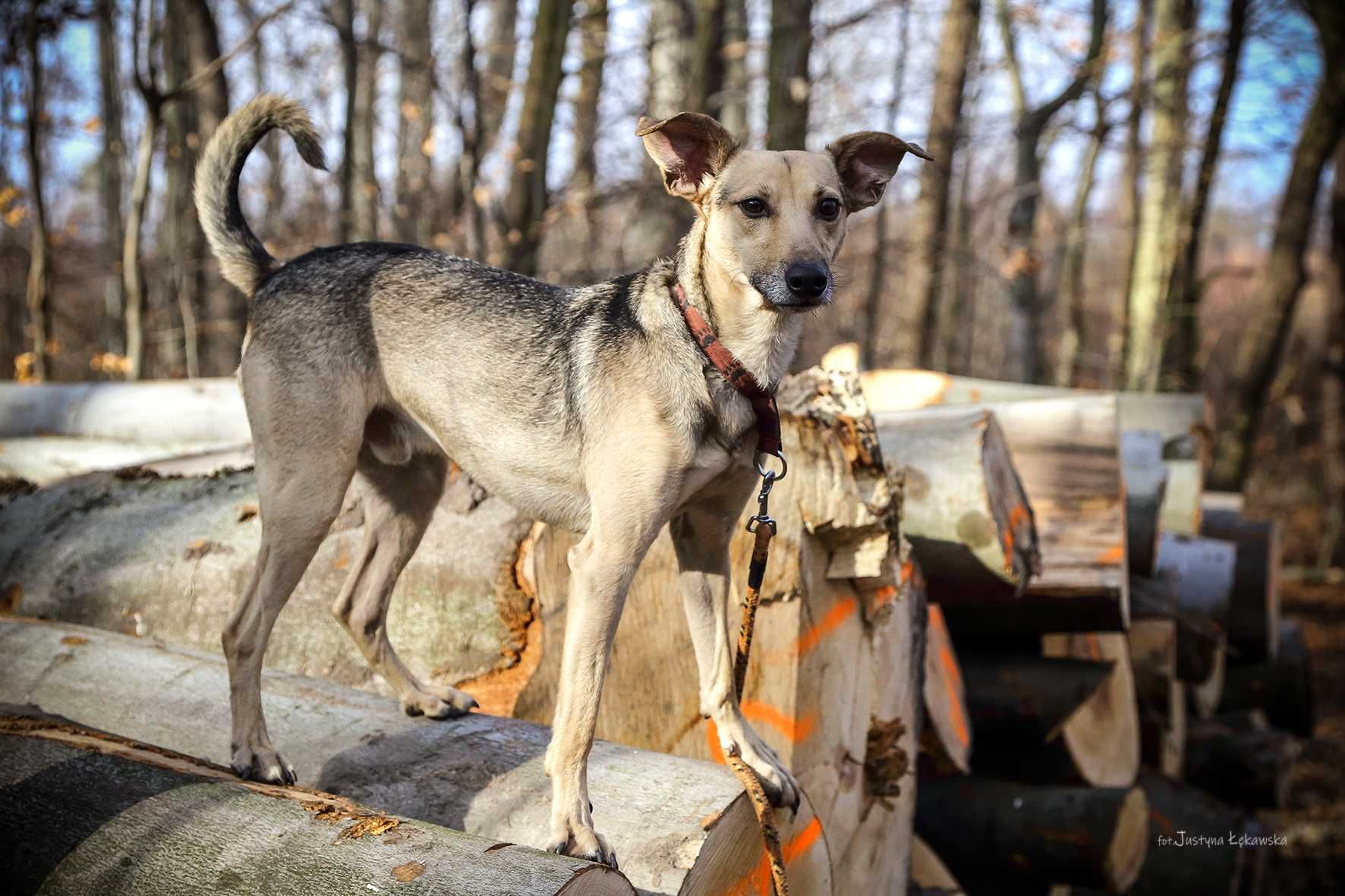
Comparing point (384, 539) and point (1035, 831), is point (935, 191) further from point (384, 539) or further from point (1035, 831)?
point (384, 539)

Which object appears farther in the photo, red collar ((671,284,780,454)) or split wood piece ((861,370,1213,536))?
split wood piece ((861,370,1213,536))

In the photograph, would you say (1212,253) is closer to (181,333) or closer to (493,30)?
(493,30)

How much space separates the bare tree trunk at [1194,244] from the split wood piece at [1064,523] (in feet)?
25.2

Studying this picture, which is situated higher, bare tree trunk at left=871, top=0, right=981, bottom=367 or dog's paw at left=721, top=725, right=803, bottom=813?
bare tree trunk at left=871, top=0, right=981, bottom=367

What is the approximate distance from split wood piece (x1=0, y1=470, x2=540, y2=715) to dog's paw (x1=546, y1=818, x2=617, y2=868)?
47.9 inches

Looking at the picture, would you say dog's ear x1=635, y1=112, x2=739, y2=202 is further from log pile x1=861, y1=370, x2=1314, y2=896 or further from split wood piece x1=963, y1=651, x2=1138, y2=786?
split wood piece x1=963, y1=651, x2=1138, y2=786

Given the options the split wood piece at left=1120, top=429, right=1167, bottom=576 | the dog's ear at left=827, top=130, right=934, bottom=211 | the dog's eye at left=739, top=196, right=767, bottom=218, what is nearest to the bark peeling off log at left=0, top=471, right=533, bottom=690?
the dog's eye at left=739, top=196, right=767, bottom=218

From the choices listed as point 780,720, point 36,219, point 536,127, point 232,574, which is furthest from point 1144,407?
point 36,219

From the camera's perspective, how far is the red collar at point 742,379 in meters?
2.81

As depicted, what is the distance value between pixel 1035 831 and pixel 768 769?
242cm

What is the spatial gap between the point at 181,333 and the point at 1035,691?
9682 millimetres

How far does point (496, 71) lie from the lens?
50.5 ft

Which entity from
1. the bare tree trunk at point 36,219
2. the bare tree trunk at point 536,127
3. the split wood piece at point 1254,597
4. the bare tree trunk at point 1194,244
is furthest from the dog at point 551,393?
the bare tree trunk at point 1194,244

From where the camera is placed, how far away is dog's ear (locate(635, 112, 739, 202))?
9.75ft
